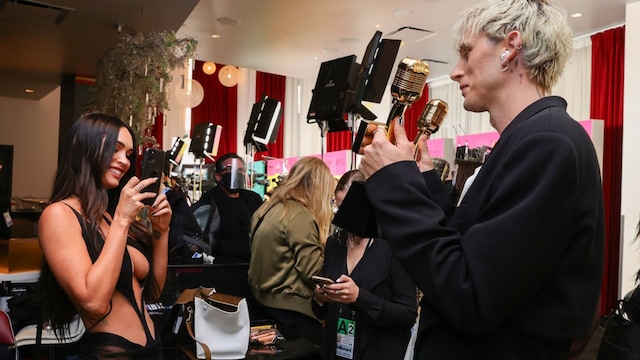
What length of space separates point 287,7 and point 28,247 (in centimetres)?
441

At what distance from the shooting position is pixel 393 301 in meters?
2.25

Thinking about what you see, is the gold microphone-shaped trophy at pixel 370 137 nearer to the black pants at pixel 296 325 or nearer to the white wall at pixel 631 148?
the black pants at pixel 296 325

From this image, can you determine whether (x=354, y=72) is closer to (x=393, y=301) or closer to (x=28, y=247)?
(x=393, y=301)

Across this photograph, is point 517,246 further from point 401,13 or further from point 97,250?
point 401,13

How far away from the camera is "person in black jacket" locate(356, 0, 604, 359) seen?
31.6 inches

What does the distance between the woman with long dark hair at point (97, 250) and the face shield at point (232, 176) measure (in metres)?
2.30

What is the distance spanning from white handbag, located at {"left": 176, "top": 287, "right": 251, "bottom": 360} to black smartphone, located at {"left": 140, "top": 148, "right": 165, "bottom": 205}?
0.66m

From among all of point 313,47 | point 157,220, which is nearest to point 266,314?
point 157,220

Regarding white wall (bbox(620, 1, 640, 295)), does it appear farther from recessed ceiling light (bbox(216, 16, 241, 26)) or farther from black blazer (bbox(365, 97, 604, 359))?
black blazer (bbox(365, 97, 604, 359))

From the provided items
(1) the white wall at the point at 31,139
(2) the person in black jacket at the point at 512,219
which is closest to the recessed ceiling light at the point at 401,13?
(2) the person in black jacket at the point at 512,219

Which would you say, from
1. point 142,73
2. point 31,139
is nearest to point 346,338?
point 142,73

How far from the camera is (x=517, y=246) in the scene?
31.3 inches

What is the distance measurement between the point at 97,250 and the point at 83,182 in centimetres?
23

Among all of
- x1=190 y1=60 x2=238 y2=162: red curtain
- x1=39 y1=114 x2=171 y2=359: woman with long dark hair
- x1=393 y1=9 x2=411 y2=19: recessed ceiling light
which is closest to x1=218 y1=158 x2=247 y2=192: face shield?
x1=39 y1=114 x2=171 y2=359: woman with long dark hair
